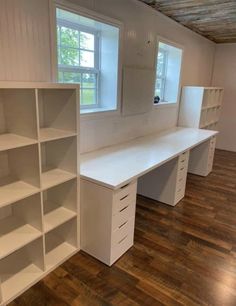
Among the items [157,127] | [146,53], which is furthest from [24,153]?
[157,127]

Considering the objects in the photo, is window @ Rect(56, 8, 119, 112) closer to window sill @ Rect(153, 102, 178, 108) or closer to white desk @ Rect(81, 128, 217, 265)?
white desk @ Rect(81, 128, 217, 265)

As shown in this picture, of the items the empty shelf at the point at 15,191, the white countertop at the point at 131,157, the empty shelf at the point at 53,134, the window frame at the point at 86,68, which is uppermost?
the window frame at the point at 86,68

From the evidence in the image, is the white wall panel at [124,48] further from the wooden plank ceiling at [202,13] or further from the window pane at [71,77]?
the window pane at [71,77]

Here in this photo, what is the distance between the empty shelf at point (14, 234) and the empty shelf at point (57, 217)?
127mm

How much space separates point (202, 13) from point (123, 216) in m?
2.91

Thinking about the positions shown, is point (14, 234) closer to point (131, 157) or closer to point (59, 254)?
point (59, 254)

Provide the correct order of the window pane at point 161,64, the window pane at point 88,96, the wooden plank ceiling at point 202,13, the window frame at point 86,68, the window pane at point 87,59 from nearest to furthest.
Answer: the window frame at point 86,68 → the window pane at point 87,59 → the window pane at point 88,96 → the wooden plank ceiling at point 202,13 → the window pane at point 161,64

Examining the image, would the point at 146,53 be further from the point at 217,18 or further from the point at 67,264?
the point at 67,264

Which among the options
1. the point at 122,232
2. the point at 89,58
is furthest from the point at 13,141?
the point at 89,58

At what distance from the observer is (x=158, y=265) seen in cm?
208

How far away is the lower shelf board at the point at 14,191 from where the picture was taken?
5.16 ft

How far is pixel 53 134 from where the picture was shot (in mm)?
1867

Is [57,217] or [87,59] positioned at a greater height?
[87,59]

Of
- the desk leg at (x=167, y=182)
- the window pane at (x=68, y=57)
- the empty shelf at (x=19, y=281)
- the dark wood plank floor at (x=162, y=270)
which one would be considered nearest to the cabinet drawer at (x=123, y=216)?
the dark wood plank floor at (x=162, y=270)
